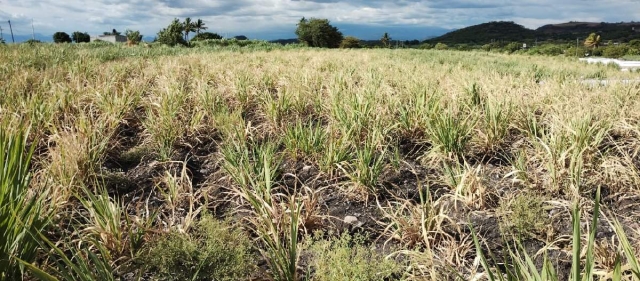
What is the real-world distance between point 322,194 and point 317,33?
66.3 metres

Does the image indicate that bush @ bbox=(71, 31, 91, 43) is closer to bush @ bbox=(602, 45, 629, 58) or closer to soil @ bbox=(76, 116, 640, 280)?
soil @ bbox=(76, 116, 640, 280)

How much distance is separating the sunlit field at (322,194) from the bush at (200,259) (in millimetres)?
12

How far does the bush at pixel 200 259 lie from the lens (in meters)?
2.28

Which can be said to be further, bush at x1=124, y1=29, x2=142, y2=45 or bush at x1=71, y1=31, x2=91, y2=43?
bush at x1=71, y1=31, x2=91, y2=43

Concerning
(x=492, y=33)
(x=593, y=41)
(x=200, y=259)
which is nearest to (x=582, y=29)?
(x=492, y=33)

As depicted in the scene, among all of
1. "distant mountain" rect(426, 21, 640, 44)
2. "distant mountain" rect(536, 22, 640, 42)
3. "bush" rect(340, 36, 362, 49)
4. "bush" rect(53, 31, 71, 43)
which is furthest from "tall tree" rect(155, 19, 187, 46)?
"distant mountain" rect(536, 22, 640, 42)

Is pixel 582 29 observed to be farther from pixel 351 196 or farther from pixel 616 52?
pixel 351 196

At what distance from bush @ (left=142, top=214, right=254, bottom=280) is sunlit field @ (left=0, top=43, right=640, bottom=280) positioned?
0.01 m

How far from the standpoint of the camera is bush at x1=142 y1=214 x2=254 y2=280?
2279mm

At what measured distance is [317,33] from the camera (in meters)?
67.2

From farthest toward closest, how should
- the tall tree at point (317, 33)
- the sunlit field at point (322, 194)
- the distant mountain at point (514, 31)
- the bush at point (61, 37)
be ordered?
the distant mountain at point (514, 31), the bush at point (61, 37), the tall tree at point (317, 33), the sunlit field at point (322, 194)

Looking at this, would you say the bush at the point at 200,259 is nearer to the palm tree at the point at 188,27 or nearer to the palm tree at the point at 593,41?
the palm tree at the point at 188,27

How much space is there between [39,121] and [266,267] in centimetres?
343

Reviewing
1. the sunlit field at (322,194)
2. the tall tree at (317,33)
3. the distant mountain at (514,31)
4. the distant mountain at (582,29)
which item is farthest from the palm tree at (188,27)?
the distant mountain at (582,29)
